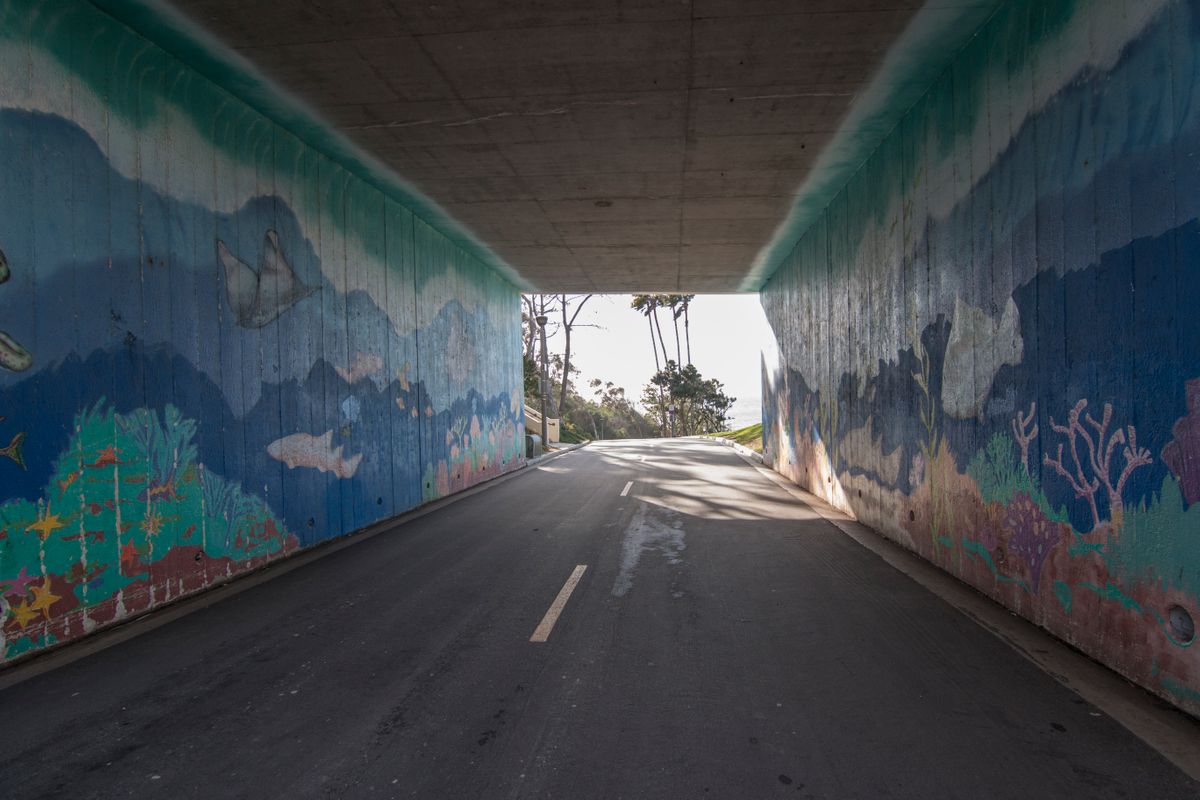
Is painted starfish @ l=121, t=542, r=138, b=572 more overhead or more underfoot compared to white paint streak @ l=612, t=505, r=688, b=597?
more overhead

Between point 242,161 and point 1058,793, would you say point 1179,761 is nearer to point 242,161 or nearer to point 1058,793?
point 1058,793

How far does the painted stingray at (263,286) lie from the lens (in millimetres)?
7125

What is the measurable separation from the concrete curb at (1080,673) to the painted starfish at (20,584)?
7446mm

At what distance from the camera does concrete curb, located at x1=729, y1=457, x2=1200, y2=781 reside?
3.33 meters

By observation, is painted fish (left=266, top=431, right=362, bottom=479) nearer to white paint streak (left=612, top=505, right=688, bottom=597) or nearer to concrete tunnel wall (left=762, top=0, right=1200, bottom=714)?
white paint streak (left=612, top=505, right=688, bottom=597)

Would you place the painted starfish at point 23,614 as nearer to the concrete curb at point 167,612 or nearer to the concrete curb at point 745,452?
the concrete curb at point 167,612

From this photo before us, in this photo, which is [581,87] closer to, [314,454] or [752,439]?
[314,454]

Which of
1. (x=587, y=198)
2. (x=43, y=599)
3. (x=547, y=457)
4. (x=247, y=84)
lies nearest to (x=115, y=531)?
(x=43, y=599)

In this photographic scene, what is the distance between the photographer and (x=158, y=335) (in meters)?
6.08

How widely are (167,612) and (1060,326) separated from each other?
8075 millimetres

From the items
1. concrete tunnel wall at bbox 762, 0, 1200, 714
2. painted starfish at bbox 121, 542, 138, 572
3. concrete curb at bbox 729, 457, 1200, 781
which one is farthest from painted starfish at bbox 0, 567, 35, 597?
concrete tunnel wall at bbox 762, 0, 1200, 714

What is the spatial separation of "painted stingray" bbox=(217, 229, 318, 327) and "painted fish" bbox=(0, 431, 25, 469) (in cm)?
273

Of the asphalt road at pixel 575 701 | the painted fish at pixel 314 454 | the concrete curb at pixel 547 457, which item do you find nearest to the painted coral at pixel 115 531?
the asphalt road at pixel 575 701

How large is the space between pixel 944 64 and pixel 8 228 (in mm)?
8646
